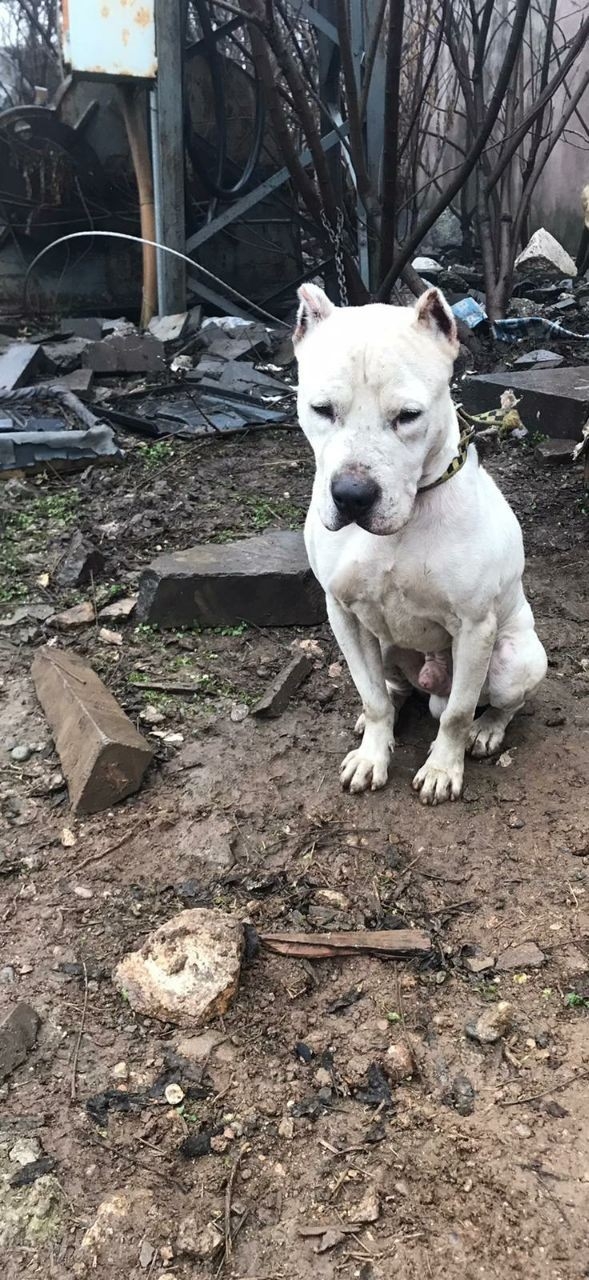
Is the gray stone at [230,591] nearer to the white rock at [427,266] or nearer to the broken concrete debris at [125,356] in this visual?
the broken concrete debris at [125,356]

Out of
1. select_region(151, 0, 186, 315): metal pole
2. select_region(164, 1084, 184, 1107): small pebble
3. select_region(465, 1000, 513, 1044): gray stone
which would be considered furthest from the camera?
select_region(151, 0, 186, 315): metal pole

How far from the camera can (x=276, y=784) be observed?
3043 millimetres

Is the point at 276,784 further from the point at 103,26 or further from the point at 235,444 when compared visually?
the point at 103,26

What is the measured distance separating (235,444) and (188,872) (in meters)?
4.15

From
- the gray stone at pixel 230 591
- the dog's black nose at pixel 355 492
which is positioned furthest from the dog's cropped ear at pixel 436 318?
the gray stone at pixel 230 591

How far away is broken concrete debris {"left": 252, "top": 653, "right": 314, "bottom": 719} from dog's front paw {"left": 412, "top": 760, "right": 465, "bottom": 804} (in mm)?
676

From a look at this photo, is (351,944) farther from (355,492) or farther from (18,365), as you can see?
(18,365)

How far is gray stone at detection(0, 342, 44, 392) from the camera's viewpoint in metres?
7.03

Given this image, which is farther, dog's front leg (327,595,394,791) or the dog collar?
dog's front leg (327,595,394,791)

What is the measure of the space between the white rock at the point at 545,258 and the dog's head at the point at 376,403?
9100 mm

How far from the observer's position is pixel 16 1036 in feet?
6.84

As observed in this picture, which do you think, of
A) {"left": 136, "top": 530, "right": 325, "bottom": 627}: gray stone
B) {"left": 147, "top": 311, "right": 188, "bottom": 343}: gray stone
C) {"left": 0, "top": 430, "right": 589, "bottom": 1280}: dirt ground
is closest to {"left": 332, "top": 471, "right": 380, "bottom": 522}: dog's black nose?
{"left": 0, "top": 430, "right": 589, "bottom": 1280}: dirt ground

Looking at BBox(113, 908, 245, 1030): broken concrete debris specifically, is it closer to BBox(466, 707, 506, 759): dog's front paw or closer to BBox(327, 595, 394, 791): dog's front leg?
BBox(327, 595, 394, 791): dog's front leg

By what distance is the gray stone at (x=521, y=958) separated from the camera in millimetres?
2287
